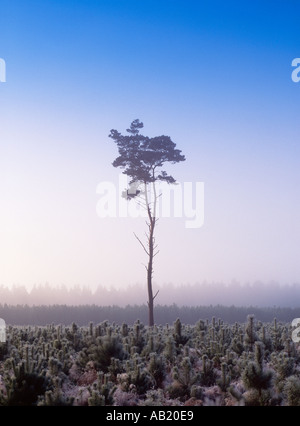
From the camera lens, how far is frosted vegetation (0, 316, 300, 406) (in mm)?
10078

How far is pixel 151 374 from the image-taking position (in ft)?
40.3

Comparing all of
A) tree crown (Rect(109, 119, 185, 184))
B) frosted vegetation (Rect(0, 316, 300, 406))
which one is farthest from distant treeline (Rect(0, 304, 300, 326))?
frosted vegetation (Rect(0, 316, 300, 406))

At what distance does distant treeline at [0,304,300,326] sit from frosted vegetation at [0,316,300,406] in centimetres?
5150

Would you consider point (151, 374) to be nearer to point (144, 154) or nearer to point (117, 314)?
point (144, 154)

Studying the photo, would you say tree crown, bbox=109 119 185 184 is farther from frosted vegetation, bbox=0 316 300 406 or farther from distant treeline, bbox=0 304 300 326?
distant treeline, bbox=0 304 300 326

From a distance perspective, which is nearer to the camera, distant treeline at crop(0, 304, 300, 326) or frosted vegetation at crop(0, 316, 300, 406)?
frosted vegetation at crop(0, 316, 300, 406)

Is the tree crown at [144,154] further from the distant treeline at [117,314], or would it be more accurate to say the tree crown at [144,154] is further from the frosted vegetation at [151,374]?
the distant treeline at [117,314]

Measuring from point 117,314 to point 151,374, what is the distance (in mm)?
57541

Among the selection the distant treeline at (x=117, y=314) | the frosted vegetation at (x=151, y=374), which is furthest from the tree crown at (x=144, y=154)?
the distant treeline at (x=117, y=314)

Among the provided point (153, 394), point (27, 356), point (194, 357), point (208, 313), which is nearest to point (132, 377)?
point (153, 394)

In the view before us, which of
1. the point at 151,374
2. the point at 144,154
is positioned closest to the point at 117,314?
the point at 144,154

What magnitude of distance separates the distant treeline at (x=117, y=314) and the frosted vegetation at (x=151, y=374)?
51.5m
